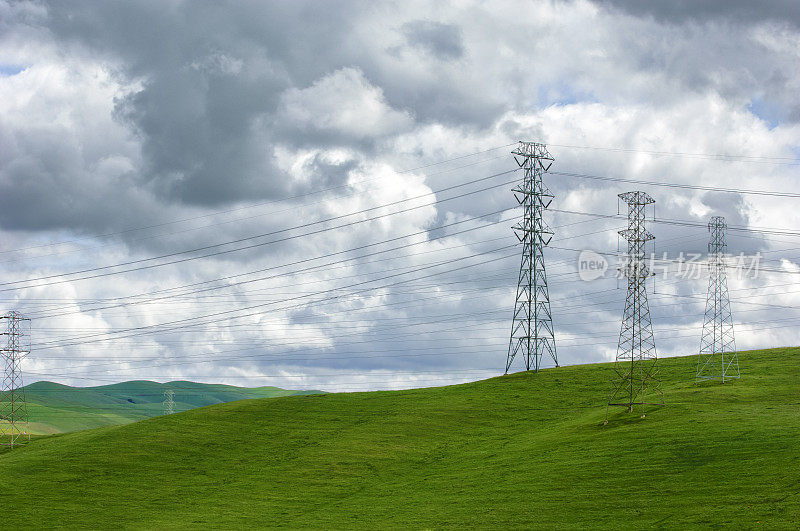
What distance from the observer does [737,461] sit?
58.7 metres

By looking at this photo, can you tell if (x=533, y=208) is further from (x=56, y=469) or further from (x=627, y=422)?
(x=56, y=469)

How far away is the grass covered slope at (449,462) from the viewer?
56.2 metres

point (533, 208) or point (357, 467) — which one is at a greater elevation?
point (533, 208)

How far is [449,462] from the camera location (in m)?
78.5

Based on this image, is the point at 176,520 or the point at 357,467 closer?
the point at 176,520

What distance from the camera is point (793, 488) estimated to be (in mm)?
49844

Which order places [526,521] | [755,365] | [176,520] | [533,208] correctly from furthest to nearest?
1. [533,208]
2. [755,365]
3. [176,520]
4. [526,521]

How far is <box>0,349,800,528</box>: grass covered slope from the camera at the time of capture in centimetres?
5616

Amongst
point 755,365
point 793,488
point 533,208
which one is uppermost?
point 533,208

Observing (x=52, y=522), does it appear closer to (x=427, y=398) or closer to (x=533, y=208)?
(x=427, y=398)

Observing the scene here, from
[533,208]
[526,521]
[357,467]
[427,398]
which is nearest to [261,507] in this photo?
[357,467]

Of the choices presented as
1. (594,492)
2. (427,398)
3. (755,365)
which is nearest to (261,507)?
(594,492)

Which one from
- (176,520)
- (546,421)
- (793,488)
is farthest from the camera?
(546,421)

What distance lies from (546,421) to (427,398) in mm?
25175
